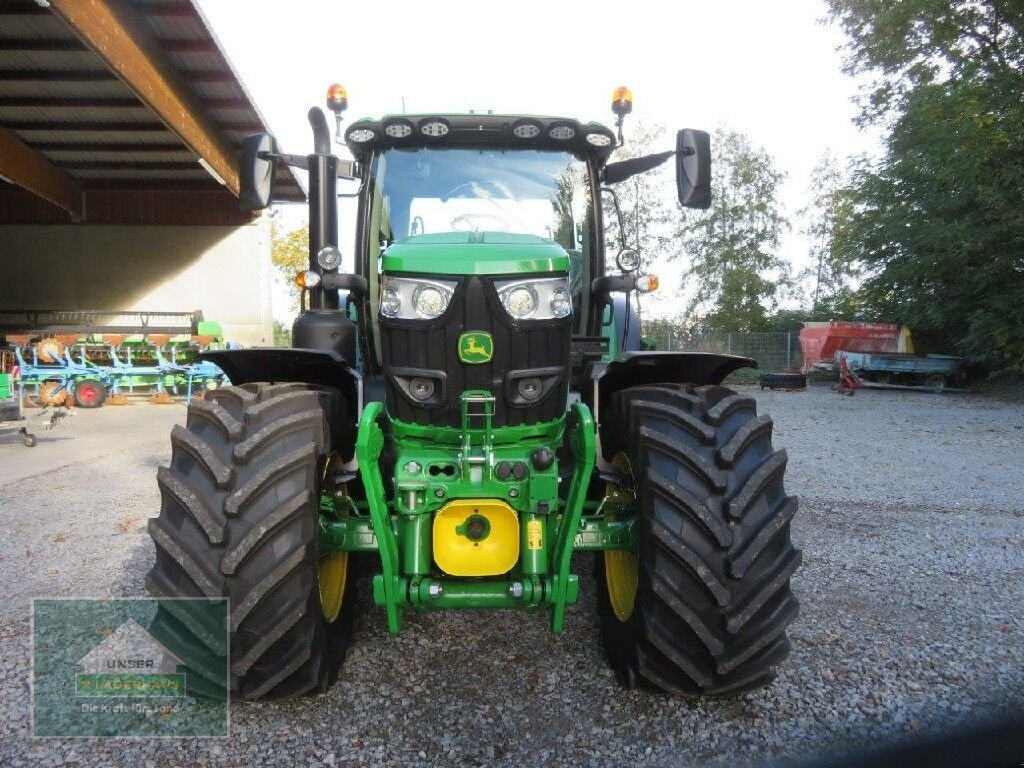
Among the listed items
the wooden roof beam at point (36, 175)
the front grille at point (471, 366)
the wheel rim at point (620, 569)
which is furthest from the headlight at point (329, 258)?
the wooden roof beam at point (36, 175)

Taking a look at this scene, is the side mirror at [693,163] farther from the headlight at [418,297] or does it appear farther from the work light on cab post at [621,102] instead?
the headlight at [418,297]

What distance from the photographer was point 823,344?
2100 centimetres

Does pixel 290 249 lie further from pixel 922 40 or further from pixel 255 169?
pixel 255 169

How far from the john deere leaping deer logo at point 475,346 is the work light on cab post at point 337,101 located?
6.16ft

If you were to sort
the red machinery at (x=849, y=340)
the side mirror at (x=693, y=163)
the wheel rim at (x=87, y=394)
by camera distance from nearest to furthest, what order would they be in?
the side mirror at (x=693, y=163), the wheel rim at (x=87, y=394), the red machinery at (x=849, y=340)

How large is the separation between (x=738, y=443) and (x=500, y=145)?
196 cm

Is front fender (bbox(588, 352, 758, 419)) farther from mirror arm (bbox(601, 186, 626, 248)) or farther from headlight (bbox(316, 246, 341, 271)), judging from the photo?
headlight (bbox(316, 246, 341, 271))

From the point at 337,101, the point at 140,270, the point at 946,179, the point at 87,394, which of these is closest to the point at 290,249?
the point at 140,270

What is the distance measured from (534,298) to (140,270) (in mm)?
18915

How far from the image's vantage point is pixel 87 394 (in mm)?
13898

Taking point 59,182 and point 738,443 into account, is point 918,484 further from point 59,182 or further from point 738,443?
point 59,182

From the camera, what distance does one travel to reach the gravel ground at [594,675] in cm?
234

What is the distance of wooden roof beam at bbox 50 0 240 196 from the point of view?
9156 millimetres

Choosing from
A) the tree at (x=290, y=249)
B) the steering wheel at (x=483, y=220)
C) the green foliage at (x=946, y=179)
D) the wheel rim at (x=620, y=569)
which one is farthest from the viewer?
the tree at (x=290, y=249)
